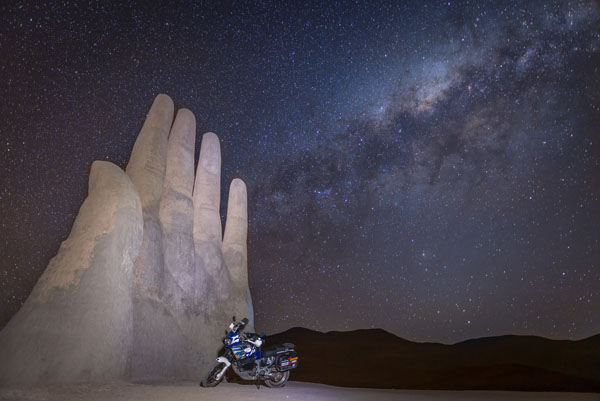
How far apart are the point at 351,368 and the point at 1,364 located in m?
34.9

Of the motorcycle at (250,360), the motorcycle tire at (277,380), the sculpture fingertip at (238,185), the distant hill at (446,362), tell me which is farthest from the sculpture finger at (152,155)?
the distant hill at (446,362)

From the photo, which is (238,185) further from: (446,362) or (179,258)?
(446,362)

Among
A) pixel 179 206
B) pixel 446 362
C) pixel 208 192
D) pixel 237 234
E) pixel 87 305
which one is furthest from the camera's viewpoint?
pixel 446 362

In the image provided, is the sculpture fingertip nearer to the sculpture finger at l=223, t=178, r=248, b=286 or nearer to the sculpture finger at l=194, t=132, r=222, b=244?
the sculpture finger at l=223, t=178, r=248, b=286

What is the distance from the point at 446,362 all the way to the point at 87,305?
43.8 metres

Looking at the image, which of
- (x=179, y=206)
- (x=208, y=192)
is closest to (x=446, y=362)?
(x=208, y=192)

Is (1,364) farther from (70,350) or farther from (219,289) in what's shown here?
(219,289)

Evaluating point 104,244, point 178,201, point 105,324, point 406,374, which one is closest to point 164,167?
point 178,201

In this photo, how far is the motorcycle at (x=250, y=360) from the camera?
1194cm

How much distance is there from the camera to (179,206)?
20.0 metres

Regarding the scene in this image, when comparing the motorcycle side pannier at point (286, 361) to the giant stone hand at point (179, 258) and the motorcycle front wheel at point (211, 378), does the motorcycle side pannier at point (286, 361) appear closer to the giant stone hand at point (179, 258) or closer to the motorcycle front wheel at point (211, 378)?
the motorcycle front wheel at point (211, 378)

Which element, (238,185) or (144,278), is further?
(238,185)

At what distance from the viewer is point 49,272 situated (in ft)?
42.8

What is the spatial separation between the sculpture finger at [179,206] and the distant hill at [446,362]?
14.0 meters
